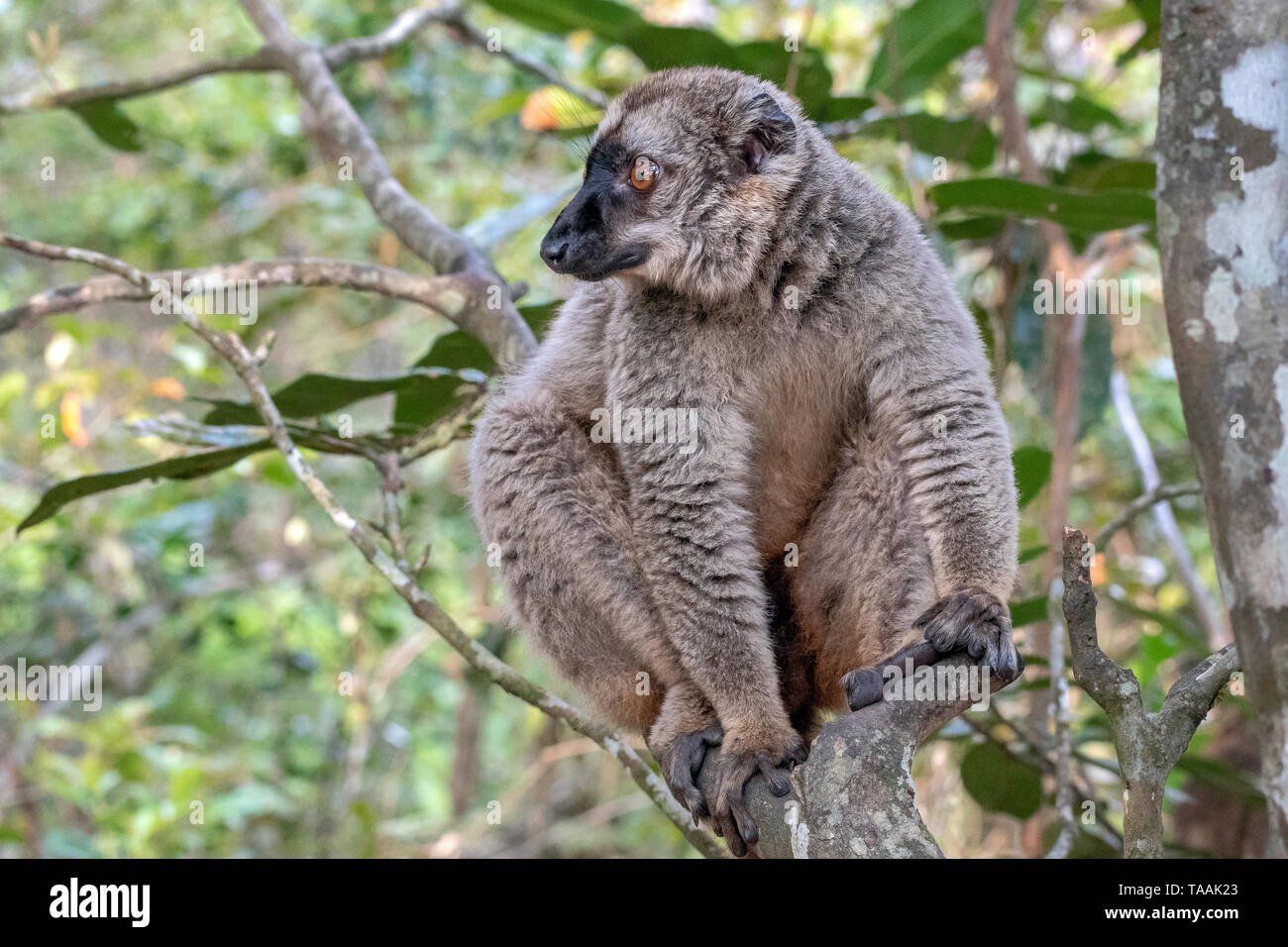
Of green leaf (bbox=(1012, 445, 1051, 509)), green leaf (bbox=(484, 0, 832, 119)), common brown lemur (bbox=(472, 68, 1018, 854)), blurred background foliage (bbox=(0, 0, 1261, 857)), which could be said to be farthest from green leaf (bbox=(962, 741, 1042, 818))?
green leaf (bbox=(484, 0, 832, 119))

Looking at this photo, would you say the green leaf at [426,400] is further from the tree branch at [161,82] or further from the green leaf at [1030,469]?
the green leaf at [1030,469]

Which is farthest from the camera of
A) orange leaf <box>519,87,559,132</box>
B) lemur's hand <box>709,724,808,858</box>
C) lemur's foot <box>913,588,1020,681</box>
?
orange leaf <box>519,87,559,132</box>

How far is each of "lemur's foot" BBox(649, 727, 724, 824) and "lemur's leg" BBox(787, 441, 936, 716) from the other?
0.44m

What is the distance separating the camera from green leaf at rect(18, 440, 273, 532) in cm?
385

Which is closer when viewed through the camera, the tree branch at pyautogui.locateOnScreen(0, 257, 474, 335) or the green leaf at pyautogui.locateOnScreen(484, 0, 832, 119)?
the tree branch at pyautogui.locateOnScreen(0, 257, 474, 335)

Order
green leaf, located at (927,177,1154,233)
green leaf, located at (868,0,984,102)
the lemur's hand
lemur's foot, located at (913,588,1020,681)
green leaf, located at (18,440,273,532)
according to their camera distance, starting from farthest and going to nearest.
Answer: green leaf, located at (868,0,984,102) < green leaf, located at (927,177,1154,233) < green leaf, located at (18,440,273,532) < the lemur's hand < lemur's foot, located at (913,588,1020,681)

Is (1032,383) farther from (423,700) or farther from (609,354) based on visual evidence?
(423,700)

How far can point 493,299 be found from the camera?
4250mm

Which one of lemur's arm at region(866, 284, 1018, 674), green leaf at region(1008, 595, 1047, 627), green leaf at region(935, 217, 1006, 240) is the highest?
green leaf at region(935, 217, 1006, 240)

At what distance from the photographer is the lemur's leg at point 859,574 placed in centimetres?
329

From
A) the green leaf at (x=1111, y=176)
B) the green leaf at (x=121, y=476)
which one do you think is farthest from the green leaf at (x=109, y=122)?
the green leaf at (x=1111, y=176)

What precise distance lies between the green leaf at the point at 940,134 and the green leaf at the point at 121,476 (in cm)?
304

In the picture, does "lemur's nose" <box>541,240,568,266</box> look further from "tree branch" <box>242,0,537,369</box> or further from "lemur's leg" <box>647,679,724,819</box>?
"lemur's leg" <box>647,679,724,819</box>

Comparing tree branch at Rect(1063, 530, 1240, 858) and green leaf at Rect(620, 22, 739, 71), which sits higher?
green leaf at Rect(620, 22, 739, 71)
